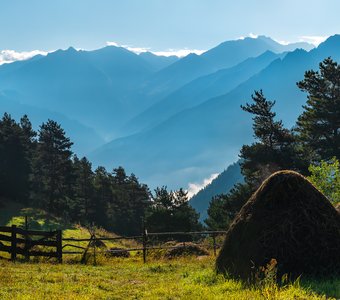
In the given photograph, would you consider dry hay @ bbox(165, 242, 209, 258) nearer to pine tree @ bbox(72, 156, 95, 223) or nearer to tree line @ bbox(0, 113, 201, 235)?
tree line @ bbox(0, 113, 201, 235)

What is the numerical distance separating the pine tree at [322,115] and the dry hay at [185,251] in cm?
2277

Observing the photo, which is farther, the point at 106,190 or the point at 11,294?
the point at 106,190

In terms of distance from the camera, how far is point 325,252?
1145 centimetres

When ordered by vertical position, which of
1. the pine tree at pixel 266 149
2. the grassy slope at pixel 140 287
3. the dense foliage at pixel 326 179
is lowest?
the grassy slope at pixel 140 287

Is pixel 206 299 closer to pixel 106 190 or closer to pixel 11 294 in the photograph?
pixel 11 294

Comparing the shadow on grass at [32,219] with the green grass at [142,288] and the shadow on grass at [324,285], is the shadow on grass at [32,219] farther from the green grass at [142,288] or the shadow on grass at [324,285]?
the shadow on grass at [324,285]

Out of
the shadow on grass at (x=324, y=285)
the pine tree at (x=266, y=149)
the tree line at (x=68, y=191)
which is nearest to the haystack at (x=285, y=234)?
the shadow on grass at (x=324, y=285)

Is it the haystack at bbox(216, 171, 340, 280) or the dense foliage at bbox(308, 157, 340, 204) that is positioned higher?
the dense foliage at bbox(308, 157, 340, 204)

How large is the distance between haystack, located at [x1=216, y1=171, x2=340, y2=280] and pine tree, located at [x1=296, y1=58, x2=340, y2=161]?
3389cm

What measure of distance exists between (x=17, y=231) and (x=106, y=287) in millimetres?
10046

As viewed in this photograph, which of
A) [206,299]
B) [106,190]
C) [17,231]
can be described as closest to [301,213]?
[206,299]

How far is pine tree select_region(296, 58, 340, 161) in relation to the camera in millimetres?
44156

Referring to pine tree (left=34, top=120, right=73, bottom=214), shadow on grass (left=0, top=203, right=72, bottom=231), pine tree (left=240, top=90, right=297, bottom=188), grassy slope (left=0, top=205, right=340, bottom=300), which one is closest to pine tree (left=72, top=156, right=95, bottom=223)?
pine tree (left=34, top=120, right=73, bottom=214)

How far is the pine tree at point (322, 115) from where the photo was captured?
145ft
